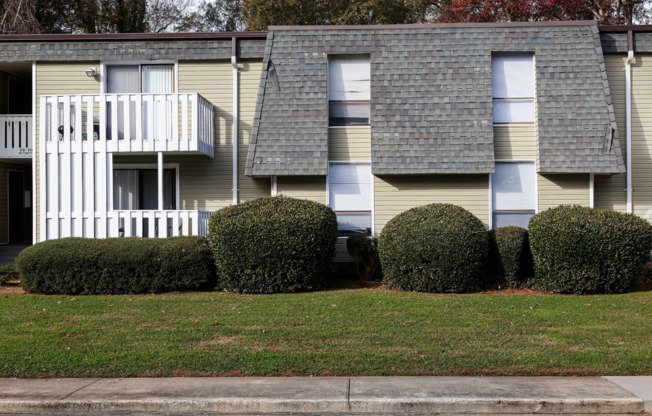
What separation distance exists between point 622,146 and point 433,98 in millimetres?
4579

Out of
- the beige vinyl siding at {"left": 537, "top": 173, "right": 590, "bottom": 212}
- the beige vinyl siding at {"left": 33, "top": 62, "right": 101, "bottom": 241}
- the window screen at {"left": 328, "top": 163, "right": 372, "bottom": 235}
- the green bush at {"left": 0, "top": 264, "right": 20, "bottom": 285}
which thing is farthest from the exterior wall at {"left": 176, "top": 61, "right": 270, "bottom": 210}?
the beige vinyl siding at {"left": 537, "top": 173, "right": 590, "bottom": 212}

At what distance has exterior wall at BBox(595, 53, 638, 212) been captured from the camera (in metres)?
15.3

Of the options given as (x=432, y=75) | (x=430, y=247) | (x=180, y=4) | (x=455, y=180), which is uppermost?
(x=180, y=4)

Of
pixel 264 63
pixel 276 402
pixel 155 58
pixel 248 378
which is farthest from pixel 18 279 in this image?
pixel 276 402

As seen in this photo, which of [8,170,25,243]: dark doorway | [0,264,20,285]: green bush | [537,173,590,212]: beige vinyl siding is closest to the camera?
[0,264,20,285]: green bush

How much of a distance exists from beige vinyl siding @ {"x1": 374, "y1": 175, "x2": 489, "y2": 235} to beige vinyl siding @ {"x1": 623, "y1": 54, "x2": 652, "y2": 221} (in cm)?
356

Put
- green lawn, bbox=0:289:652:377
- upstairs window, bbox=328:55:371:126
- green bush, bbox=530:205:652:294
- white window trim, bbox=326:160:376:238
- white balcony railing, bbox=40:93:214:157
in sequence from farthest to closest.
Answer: upstairs window, bbox=328:55:371:126
white window trim, bbox=326:160:376:238
white balcony railing, bbox=40:93:214:157
green bush, bbox=530:205:652:294
green lawn, bbox=0:289:652:377

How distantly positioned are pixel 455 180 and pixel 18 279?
9702mm

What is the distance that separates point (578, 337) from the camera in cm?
907

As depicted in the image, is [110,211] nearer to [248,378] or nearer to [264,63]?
[264,63]

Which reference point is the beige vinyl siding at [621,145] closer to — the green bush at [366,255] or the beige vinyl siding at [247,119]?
the green bush at [366,255]

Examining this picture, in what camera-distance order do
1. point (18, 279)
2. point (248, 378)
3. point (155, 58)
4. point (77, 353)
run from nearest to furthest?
point (248, 378) → point (77, 353) → point (18, 279) → point (155, 58)

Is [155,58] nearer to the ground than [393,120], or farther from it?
farther from it

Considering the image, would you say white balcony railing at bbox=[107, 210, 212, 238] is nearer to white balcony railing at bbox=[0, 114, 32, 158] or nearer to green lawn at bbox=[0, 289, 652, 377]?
green lawn at bbox=[0, 289, 652, 377]
